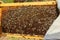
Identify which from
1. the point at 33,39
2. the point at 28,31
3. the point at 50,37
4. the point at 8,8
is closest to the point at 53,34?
the point at 50,37

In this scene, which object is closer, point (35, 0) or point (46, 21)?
point (46, 21)

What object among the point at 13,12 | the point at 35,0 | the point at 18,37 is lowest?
the point at 18,37

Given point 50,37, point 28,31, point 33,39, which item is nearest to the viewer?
point 50,37

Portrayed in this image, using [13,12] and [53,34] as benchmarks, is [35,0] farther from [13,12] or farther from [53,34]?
[53,34]

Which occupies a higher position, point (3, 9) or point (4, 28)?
point (3, 9)
